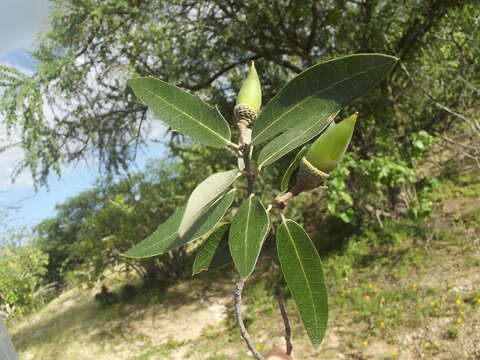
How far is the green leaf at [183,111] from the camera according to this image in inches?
24.5

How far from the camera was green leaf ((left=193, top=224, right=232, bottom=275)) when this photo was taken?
2.27 ft

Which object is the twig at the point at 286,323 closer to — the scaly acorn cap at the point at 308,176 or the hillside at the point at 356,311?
the scaly acorn cap at the point at 308,176

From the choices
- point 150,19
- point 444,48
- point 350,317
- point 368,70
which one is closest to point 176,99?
point 368,70

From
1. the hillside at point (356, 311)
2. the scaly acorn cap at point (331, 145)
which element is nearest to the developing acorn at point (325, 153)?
the scaly acorn cap at point (331, 145)

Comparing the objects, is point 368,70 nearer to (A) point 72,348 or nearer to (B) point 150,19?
(B) point 150,19

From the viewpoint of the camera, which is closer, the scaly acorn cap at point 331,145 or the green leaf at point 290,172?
the scaly acorn cap at point 331,145

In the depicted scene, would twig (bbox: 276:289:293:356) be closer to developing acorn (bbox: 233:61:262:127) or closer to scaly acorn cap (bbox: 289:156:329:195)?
scaly acorn cap (bbox: 289:156:329:195)

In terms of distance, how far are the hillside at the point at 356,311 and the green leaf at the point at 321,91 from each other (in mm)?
3257

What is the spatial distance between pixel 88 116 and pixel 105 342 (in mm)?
3262

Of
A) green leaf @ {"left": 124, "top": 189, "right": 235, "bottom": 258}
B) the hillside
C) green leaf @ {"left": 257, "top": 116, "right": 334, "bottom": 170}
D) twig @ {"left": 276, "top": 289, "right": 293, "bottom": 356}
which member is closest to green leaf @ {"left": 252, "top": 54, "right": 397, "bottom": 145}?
green leaf @ {"left": 257, "top": 116, "right": 334, "bottom": 170}

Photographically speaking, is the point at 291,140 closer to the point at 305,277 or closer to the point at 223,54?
the point at 305,277

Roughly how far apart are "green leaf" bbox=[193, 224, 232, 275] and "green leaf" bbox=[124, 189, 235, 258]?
0.37 feet

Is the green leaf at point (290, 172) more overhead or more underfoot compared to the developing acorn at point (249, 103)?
more underfoot

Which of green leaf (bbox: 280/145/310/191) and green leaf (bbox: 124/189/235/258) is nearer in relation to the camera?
green leaf (bbox: 124/189/235/258)
